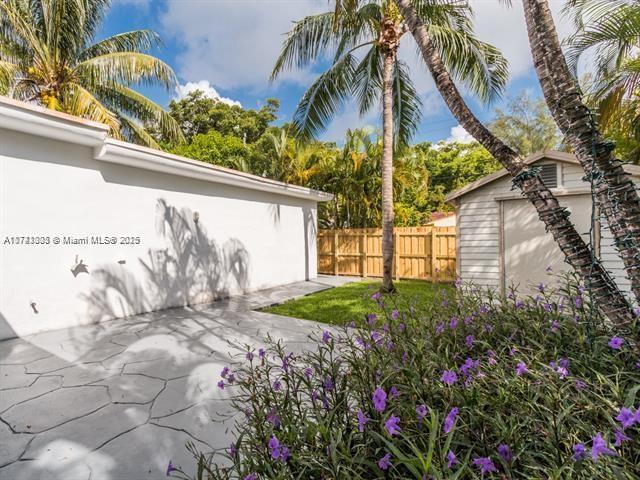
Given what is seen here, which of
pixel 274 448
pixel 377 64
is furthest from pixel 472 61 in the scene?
pixel 274 448

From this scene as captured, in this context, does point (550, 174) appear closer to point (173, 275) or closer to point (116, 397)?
point (116, 397)

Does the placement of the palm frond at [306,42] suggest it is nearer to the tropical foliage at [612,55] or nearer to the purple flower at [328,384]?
the tropical foliage at [612,55]

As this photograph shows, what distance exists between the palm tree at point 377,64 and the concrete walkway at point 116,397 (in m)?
5.27

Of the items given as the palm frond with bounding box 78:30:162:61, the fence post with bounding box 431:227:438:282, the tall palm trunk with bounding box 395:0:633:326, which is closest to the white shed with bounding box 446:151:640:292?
the fence post with bounding box 431:227:438:282

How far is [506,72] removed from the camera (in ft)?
30.2

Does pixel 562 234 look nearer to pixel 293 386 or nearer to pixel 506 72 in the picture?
pixel 293 386

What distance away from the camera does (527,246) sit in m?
7.32

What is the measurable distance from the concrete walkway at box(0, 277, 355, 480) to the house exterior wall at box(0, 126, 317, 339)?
0.65 metres

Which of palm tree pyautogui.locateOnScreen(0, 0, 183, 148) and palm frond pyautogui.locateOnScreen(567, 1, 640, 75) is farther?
palm tree pyautogui.locateOnScreen(0, 0, 183, 148)

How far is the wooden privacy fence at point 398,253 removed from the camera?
11500 millimetres

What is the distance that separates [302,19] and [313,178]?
22.9ft

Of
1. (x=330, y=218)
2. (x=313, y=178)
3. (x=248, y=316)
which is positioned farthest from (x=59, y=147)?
(x=330, y=218)

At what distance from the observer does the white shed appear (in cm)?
666

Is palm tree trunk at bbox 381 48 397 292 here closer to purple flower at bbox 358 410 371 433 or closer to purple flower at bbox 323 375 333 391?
purple flower at bbox 323 375 333 391
